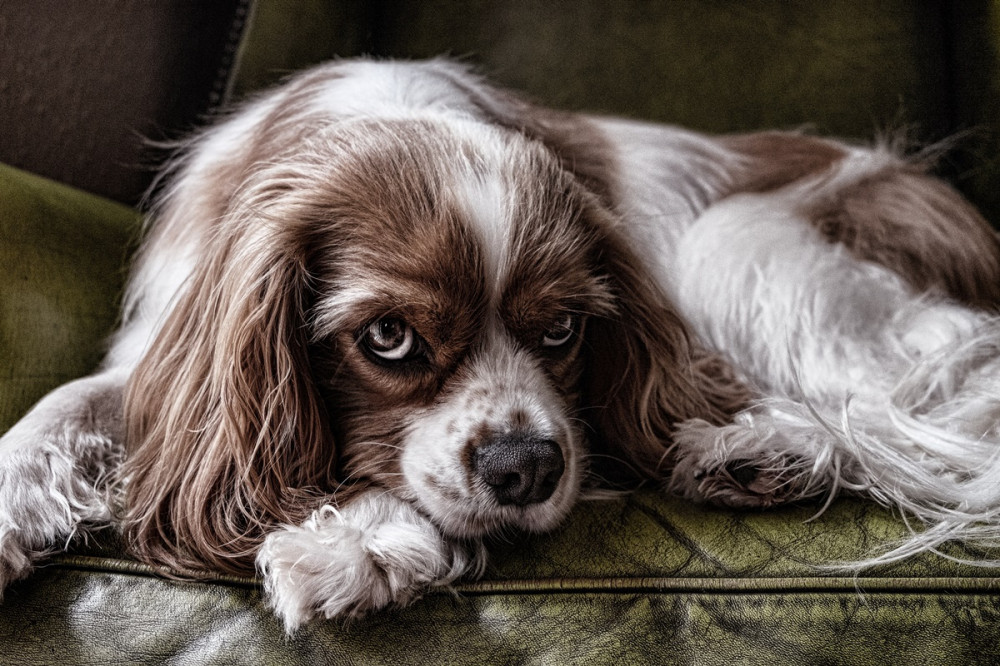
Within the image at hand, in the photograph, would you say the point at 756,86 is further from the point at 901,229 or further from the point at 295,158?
the point at 295,158

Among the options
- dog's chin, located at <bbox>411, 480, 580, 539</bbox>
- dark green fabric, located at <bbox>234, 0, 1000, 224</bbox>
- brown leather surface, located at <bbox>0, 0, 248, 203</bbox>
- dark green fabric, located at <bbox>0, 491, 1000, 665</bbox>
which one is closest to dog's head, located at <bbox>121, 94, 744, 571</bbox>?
dog's chin, located at <bbox>411, 480, 580, 539</bbox>

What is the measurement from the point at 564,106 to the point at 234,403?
159cm

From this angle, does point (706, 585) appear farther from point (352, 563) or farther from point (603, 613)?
point (352, 563)

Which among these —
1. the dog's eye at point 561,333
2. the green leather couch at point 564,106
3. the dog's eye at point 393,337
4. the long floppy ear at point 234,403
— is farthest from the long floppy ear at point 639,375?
the long floppy ear at point 234,403

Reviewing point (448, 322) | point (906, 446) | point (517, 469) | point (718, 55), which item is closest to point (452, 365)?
point (448, 322)

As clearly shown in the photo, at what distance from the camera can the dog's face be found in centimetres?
150

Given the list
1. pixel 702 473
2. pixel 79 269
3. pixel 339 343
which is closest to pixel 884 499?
pixel 702 473

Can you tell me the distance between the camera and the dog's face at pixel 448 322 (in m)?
1.50

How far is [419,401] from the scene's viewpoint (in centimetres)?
161

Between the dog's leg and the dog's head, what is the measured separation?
0.08 metres

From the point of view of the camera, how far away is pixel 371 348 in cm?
160

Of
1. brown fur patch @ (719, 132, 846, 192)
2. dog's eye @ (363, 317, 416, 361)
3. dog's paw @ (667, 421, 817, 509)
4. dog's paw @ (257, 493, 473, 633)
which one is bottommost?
dog's paw @ (257, 493, 473, 633)

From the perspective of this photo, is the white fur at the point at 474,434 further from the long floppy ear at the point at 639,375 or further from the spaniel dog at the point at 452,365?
the long floppy ear at the point at 639,375

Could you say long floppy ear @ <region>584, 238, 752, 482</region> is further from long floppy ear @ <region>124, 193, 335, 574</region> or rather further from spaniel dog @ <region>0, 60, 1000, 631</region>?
long floppy ear @ <region>124, 193, 335, 574</region>
